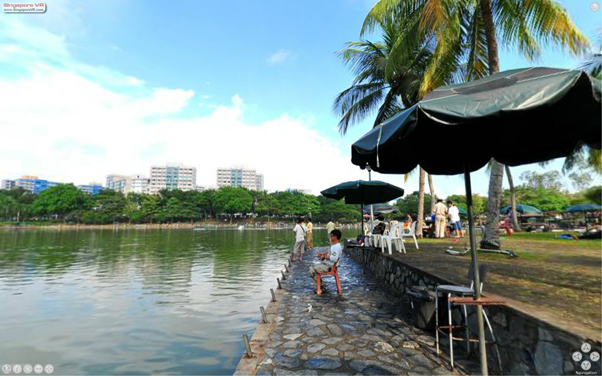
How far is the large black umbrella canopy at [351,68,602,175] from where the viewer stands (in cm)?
212

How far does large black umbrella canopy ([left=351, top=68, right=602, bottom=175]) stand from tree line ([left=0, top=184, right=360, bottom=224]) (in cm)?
7237

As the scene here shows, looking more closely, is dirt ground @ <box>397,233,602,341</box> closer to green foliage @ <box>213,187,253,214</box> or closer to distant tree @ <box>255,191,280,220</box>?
distant tree @ <box>255,191,280,220</box>

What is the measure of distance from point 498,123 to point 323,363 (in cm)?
319

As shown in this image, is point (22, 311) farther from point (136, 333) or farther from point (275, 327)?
point (275, 327)

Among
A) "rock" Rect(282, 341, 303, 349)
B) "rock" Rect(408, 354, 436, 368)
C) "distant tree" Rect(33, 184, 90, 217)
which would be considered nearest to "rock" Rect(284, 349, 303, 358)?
"rock" Rect(282, 341, 303, 349)

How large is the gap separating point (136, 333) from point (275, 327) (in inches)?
122

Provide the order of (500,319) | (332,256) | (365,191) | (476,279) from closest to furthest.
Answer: (476,279), (500,319), (332,256), (365,191)

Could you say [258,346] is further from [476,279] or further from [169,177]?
[169,177]

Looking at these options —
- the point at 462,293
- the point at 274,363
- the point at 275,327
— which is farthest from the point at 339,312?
the point at 462,293

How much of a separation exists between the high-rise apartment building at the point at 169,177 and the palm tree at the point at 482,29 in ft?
462

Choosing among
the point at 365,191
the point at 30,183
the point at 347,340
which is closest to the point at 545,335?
the point at 347,340

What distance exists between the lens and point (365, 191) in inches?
390

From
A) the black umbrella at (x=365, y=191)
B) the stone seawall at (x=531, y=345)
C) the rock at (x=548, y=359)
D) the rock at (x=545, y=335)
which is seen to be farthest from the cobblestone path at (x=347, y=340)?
the black umbrella at (x=365, y=191)

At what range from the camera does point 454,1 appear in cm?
771
